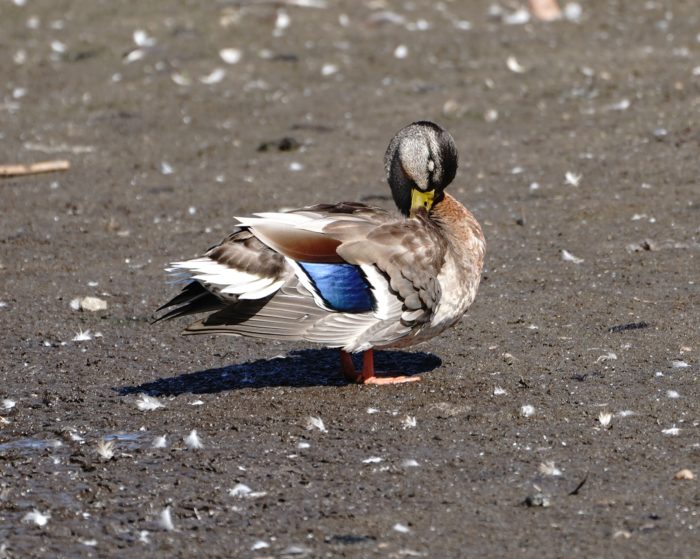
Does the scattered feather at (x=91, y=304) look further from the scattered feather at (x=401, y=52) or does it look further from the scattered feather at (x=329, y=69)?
the scattered feather at (x=401, y=52)

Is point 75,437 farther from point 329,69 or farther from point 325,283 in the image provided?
point 329,69

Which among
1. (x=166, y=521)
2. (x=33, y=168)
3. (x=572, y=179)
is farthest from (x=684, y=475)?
(x=33, y=168)

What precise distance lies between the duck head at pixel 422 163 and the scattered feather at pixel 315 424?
4.59ft

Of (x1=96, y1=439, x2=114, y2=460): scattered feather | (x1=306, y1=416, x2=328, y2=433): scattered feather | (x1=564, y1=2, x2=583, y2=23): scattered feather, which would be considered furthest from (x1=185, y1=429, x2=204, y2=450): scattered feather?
(x1=564, y1=2, x2=583, y2=23): scattered feather

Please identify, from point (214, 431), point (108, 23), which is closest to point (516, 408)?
point (214, 431)

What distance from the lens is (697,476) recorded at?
4879 millimetres

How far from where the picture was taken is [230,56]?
1423 cm

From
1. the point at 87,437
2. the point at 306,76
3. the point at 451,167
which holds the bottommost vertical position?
the point at 306,76

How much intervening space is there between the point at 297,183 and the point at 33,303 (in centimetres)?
322

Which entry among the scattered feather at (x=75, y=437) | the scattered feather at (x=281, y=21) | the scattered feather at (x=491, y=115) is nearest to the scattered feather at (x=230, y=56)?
the scattered feather at (x=281, y=21)

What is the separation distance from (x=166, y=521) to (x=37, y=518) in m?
0.55

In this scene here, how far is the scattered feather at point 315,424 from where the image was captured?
5.63 metres

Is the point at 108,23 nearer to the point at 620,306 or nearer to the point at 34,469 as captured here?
the point at 620,306

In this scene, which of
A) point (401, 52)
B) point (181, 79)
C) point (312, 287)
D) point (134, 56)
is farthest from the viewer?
point (134, 56)
